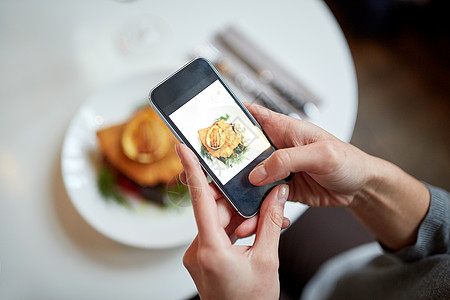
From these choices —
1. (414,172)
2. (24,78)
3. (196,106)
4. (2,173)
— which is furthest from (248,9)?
(414,172)

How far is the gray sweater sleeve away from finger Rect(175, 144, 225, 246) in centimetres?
37

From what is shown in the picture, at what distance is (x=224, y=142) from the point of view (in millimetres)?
488

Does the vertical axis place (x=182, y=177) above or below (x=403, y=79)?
above

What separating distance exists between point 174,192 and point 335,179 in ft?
0.90

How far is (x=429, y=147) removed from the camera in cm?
123

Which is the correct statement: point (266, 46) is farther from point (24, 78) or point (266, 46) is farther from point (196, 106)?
point (24, 78)

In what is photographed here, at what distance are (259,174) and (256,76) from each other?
0.28 metres

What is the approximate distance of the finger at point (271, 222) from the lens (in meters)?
0.44

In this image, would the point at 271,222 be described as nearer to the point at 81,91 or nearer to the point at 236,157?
the point at 236,157

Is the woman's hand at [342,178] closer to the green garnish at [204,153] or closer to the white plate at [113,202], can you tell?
the green garnish at [204,153]

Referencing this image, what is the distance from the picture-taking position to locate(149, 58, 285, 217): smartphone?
0.47m

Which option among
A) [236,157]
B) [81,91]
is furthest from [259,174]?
[81,91]

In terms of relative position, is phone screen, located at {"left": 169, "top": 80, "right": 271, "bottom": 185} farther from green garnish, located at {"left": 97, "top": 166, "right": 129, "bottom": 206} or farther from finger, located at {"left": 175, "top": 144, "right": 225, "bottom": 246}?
green garnish, located at {"left": 97, "top": 166, "right": 129, "bottom": 206}

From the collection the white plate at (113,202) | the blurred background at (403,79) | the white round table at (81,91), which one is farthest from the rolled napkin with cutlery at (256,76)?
the blurred background at (403,79)
